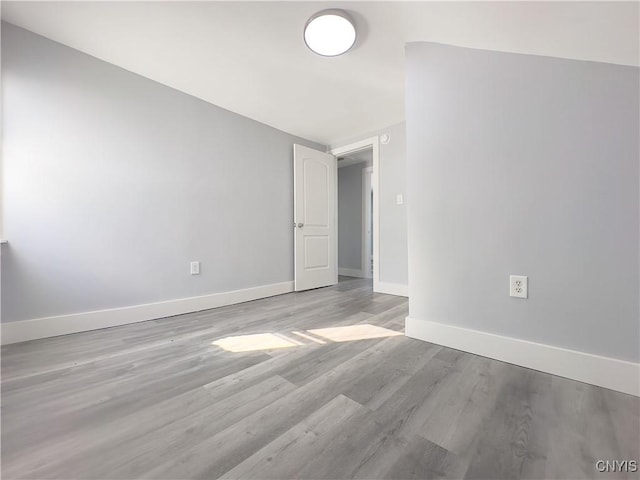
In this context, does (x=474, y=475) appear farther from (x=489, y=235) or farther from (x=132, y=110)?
(x=132, y=110)

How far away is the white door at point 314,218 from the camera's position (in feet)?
10.7

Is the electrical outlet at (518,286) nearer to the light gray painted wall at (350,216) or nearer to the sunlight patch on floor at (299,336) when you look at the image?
the sunlight patch on floor at (299,336)

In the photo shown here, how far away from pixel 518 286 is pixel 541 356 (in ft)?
1.13

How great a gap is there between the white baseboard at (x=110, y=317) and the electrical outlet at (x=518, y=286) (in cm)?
230

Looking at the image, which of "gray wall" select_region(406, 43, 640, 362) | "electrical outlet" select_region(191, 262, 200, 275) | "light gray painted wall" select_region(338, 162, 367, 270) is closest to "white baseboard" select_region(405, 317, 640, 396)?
"gray wall" select_region(406, 43, 640, 362)

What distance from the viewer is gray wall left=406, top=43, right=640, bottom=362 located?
1.13 m

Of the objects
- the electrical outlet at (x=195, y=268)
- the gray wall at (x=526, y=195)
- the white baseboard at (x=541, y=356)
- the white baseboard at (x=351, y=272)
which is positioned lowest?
the white baseboard at (x=351, y=272)

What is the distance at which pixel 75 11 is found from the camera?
1.53 m

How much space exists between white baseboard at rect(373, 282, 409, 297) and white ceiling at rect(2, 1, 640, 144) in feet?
6.30

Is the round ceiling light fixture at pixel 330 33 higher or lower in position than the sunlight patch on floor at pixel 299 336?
higher

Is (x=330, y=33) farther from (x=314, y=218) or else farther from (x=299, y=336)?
(x=314, y=218)

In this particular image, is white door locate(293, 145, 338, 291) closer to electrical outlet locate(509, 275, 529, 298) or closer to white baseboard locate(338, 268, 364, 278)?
white baseboard locate(338, 268, 364, 278)

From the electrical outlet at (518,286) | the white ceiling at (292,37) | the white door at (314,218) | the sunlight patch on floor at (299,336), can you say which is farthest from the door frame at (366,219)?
the electrical outlet at (518,286)

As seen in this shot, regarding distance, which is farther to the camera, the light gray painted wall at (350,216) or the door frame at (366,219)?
the light gray painted wall at (350,216)
